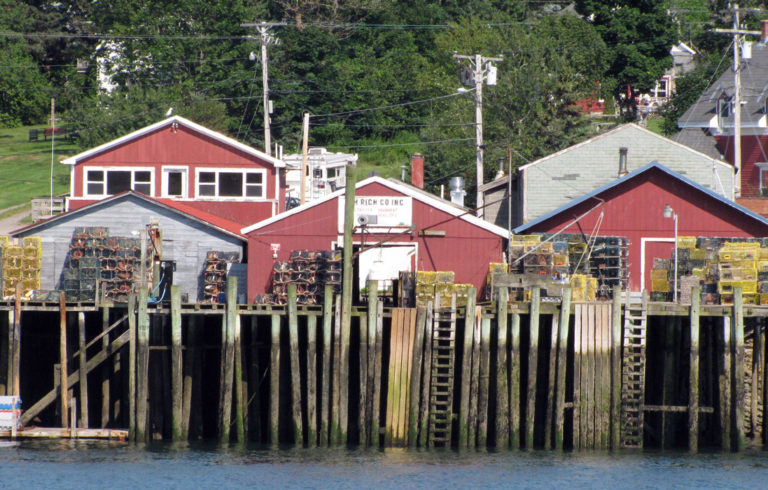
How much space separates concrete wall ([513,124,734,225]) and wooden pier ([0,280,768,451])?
10.3 m

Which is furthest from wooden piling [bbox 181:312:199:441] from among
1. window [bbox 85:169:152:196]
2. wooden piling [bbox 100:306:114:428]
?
window [bbox 85:169:152:196]

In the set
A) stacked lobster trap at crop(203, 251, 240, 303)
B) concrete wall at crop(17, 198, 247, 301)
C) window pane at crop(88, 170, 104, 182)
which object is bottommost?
stacked lobster trap at crop(203, 251, 240, 303)

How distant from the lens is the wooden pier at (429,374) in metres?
28.0

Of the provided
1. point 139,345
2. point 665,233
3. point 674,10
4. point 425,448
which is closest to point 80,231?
point 139,345

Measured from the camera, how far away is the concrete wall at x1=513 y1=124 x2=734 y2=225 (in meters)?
40.3

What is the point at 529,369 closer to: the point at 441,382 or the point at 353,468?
the point at 441,382

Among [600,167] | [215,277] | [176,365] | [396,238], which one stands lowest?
[176,365]

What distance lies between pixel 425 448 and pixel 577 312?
4.75 meters

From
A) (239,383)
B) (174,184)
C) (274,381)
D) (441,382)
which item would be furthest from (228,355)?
(174,184)

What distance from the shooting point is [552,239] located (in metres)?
33.8

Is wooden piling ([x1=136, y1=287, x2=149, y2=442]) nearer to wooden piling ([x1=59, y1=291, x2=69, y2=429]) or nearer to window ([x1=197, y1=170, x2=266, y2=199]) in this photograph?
wooden piling ([x1=59, y1=291, x2=69, y2=429])

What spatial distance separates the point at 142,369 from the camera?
2872 centimetres

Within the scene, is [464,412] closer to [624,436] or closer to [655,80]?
[624,436]

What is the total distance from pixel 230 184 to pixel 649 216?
43.7 ft
